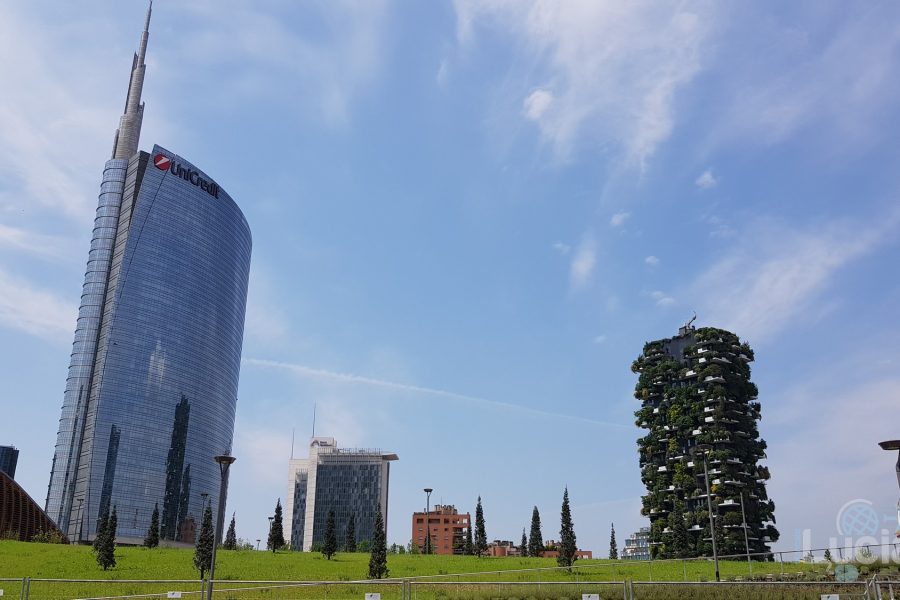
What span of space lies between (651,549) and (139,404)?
123 metres

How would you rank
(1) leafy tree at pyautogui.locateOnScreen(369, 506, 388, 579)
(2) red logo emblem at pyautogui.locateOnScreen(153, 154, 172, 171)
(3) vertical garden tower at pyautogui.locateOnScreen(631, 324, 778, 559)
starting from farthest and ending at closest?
1. (2) red logo emblem at pyautogui.locateOnScreen(153, 154, 172, 171)
2. (3) vertical garden tower at pyautogui.locateOnScreen(631, 324, 778, 559)
3. (1) leafy tree at pyautogui.locateOnScreen(369, 506, 388, 579)

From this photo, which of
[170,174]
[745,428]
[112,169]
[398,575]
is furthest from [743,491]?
[112,169]

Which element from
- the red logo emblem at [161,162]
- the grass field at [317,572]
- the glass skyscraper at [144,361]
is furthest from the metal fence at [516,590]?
the red logo emblem at [161,162]

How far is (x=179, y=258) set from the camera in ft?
610

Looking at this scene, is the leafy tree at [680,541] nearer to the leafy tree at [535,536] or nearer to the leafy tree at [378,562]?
the leafy tree at [535,536]

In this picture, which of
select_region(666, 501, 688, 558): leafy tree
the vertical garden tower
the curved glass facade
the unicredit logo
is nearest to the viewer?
select_region(666, 501, 688, 558): leafy tree

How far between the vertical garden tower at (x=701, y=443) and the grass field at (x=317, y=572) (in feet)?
143

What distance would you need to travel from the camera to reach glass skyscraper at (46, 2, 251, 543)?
550ft

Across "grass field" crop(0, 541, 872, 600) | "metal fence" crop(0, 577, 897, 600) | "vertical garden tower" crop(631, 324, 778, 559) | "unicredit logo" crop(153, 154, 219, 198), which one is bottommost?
"grass field" crop(0, 541, 872, 600)

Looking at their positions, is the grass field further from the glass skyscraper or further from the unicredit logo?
the unicredit logo

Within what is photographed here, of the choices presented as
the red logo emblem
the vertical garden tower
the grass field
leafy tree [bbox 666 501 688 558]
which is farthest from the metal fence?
the red logo emblem

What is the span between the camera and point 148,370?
175 metres

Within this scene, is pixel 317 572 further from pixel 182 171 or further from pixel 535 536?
pixel 182 171

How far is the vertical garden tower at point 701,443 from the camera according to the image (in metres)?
103
